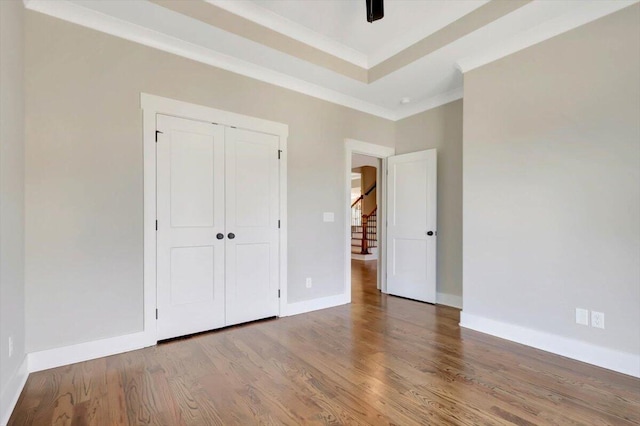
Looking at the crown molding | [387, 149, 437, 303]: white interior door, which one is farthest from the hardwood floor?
the crown molding

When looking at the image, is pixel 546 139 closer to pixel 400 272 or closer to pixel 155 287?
pixel 400 272

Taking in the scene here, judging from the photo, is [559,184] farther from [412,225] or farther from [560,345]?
[412,225]

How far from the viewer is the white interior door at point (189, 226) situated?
2832 mm

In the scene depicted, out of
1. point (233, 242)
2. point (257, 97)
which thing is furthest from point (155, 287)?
point (257, 97)

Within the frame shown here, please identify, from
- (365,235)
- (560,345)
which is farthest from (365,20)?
(365,235)

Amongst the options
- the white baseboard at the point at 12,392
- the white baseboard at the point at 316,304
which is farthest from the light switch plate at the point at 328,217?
the white baseboard at the point at 12,392

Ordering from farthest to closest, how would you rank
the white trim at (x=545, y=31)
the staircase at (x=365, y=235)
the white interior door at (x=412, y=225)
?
the staircase at (x=365, y=235) < the white interior door at (x=412, y=225) < the white trim at (x=545, y=31)

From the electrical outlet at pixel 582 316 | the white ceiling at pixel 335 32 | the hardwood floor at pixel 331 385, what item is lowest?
the hardwood floor at pixel 331 385

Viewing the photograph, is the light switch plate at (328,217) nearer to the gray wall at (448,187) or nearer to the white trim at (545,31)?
the gray wall at (448,187)

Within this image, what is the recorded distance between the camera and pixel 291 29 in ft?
10.2

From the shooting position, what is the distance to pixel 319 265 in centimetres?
394

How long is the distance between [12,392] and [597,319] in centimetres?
409

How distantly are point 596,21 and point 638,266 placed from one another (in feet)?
6.34

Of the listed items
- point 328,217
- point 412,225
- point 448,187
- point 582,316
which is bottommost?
point 582,316
